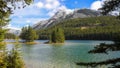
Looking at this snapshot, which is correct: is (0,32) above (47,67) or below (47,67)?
above

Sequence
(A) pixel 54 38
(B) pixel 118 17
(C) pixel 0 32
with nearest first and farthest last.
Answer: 1. (B) pixel 118 17
2. (C) pixel 0 32
3. (A) pixel 54 38

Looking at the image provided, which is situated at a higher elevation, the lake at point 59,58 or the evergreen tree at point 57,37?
the evergreen tree at point 57,37

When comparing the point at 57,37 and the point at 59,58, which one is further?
the point at 57,37

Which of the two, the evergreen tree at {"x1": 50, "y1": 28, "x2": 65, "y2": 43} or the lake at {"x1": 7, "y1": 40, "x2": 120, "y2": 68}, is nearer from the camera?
the lake at {"x1": 7, "y1": 40, "x2": 120, "y2": 68}

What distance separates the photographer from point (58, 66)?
5259 centimetres

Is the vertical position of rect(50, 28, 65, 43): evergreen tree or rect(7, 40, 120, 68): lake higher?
rect(50, 28, 65, 43): evergreen tree

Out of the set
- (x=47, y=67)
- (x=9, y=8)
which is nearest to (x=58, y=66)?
(x=47, y=67)

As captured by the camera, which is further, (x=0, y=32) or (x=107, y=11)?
(x=0, y=32)

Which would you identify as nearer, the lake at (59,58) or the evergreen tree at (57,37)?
the lake at (59,58)

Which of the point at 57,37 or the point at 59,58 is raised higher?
the point at 57,37

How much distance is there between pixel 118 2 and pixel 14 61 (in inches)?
1073

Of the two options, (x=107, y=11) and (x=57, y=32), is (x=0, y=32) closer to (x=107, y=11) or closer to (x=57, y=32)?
(x=107, y=11)

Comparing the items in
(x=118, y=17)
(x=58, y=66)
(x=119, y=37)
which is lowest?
(x=58, y=66)

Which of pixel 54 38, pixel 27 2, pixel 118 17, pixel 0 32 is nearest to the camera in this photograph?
pixel 118 17
